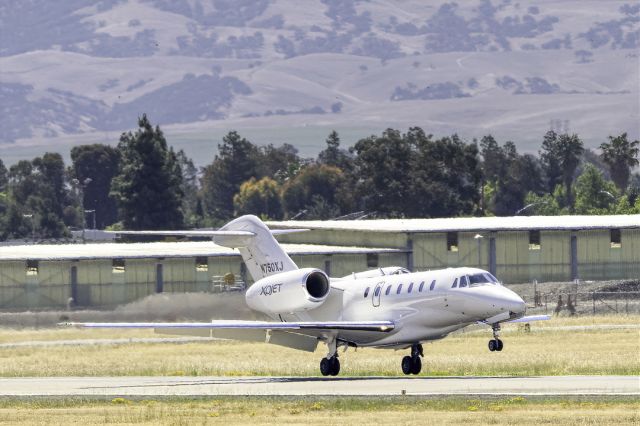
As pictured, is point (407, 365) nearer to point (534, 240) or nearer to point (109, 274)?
point (109, 274)

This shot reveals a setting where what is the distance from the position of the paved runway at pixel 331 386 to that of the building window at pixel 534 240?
178 feet

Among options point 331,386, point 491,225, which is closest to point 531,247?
point 491,225

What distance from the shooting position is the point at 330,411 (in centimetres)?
3812

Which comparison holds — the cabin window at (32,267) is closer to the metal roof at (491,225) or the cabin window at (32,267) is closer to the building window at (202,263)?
the building window at (202,263)

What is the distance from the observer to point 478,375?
48.8 m

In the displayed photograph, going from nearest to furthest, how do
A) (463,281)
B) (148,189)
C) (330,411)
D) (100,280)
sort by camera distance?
1. (330,411)
2. (463,281)
3. (100,280)
4. (148,189)

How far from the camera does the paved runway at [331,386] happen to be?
136 feet

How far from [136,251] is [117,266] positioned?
392 cm

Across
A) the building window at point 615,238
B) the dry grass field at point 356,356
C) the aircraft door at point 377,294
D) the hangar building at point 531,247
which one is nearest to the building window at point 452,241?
the hangar building at point 531,247

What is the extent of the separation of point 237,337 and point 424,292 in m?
6.21

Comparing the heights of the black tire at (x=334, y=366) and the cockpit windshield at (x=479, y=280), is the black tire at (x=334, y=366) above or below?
below

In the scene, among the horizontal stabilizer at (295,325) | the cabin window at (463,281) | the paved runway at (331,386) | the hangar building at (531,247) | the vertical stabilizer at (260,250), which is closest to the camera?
the paved runway at (331,386)

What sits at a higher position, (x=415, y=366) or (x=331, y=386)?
(x=415, y=366)

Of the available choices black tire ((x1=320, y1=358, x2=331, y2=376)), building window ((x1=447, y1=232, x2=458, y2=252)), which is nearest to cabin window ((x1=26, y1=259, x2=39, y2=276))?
building window ((x1=447, y1=232, x2=458, y2=252))
